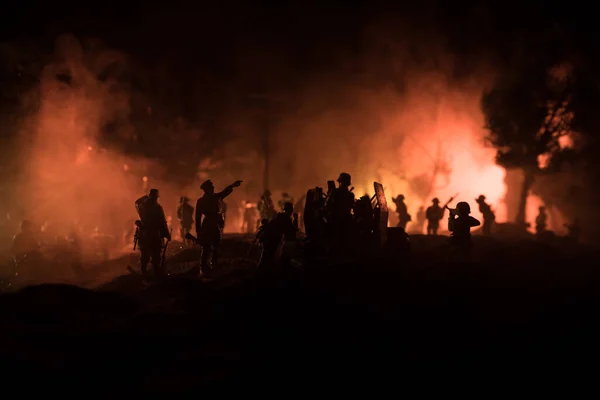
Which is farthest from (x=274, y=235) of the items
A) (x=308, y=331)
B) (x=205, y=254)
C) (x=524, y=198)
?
(x=524, y=198)

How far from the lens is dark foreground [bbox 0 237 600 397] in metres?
7.04

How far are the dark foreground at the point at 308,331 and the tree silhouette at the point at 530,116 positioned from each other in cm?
1767

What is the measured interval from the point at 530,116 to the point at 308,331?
24046 millimetres

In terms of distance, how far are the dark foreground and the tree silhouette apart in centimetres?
1767

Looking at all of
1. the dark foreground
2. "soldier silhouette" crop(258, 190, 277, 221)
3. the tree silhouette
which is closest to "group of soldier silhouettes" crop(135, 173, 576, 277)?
the dark foreground

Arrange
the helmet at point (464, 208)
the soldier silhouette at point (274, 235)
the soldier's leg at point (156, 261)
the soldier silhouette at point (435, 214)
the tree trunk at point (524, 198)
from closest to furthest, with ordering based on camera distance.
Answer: the soldier silhouette at point (274, 235) < the soldier's leg at point (156, 261) < the helmet at point (464, 208) < the soldier silhouette at point (435, 214) < the tree trunk at point (524, 198)

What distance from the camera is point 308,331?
8648mm

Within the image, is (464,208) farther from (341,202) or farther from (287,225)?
(287,225)

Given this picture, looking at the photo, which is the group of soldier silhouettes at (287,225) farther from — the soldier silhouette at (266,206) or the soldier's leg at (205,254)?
the soldier silhouette at (266,206)

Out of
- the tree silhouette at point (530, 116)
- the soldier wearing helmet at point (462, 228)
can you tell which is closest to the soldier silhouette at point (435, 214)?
the tree silhouette at point (530, 116)

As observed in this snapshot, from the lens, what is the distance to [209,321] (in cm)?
886

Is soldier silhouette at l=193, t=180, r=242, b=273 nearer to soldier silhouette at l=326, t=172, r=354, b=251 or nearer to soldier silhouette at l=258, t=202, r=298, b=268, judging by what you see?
soldier silhouette at l=258, t=202, r=298, b=268

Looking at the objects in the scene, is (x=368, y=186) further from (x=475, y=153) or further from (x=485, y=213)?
(x=485, y=213)

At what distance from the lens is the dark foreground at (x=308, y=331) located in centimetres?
704
